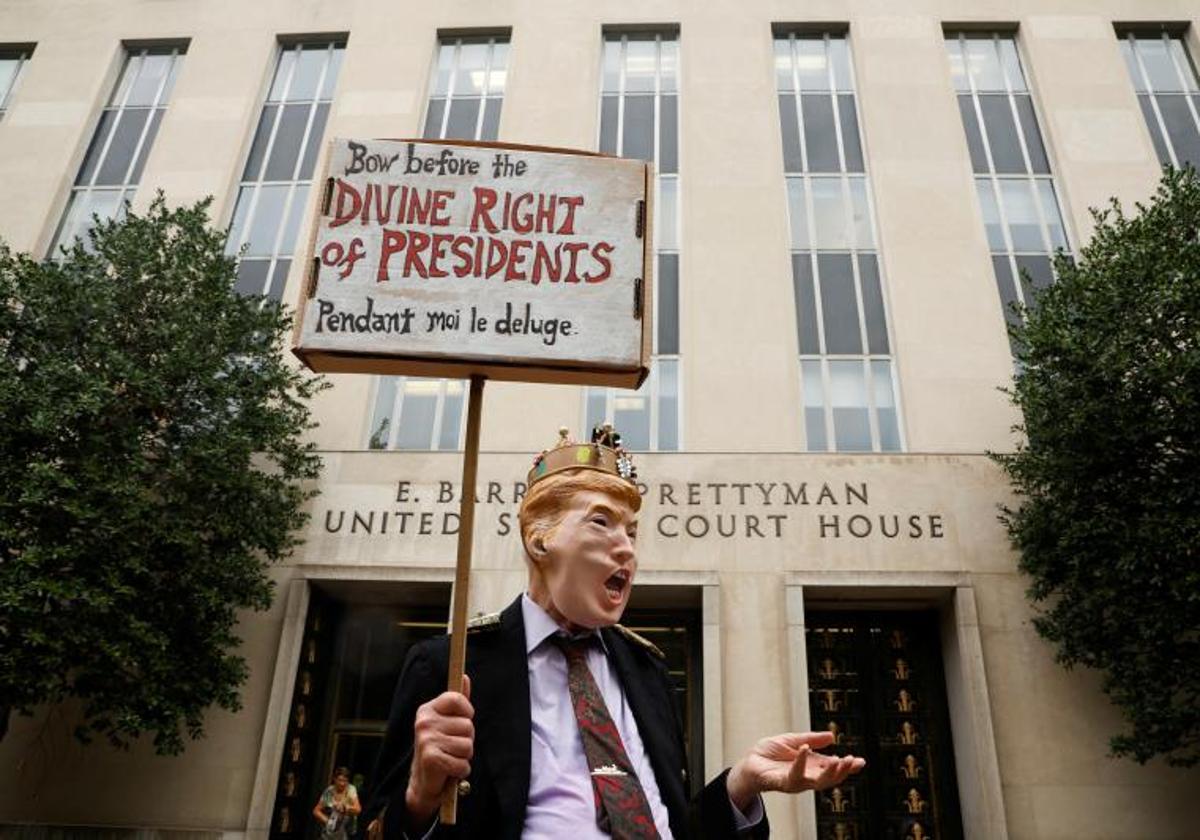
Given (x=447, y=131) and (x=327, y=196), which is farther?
(x=447, y=131)

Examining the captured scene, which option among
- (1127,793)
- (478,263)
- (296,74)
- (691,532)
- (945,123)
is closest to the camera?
(478,263)

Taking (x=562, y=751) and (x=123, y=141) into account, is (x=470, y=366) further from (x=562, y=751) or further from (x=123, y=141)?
(x=123, y=141)


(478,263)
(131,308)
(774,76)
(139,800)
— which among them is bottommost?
(139,800)

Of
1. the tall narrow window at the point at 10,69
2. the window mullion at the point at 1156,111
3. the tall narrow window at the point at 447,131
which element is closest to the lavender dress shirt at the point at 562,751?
the tall narrow window at the point at 447,131

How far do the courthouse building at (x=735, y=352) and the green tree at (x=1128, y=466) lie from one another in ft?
4.58

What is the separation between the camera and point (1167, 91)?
15.6 metres

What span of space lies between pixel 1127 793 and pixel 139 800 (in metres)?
13.2

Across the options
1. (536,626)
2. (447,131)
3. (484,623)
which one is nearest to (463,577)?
(484,623)

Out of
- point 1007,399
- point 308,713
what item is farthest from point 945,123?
point 308,713

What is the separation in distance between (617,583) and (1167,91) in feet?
60.2

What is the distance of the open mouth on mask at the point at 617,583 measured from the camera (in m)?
3.02

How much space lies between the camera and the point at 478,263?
308 centimetres

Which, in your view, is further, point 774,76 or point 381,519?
point 774,76

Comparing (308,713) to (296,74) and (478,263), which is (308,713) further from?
(296,74)
